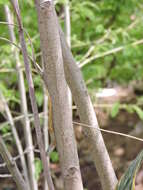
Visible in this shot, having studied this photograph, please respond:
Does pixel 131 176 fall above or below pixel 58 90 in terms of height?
below

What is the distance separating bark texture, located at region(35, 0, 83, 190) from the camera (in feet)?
2.51

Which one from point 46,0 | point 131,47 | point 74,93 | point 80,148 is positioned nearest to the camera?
point 46,0

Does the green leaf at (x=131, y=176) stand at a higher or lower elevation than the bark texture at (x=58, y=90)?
lower

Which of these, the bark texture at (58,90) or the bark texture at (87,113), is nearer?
the bark texture at (58,90)

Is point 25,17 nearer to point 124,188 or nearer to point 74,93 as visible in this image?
point 74,93

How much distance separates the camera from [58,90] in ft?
2.63

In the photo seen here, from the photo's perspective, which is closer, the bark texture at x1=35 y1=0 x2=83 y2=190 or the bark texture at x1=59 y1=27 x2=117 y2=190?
the bark texture at x1=35 y1=0 x2=83 y2=190

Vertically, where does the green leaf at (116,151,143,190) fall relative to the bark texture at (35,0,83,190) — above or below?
below

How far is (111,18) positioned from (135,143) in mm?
1349

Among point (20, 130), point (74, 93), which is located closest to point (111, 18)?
point (20, 130)

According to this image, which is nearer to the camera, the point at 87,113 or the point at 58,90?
the point at 58,90

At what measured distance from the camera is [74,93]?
0.90 meters

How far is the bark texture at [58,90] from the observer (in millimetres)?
764

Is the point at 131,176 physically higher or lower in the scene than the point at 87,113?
lower
